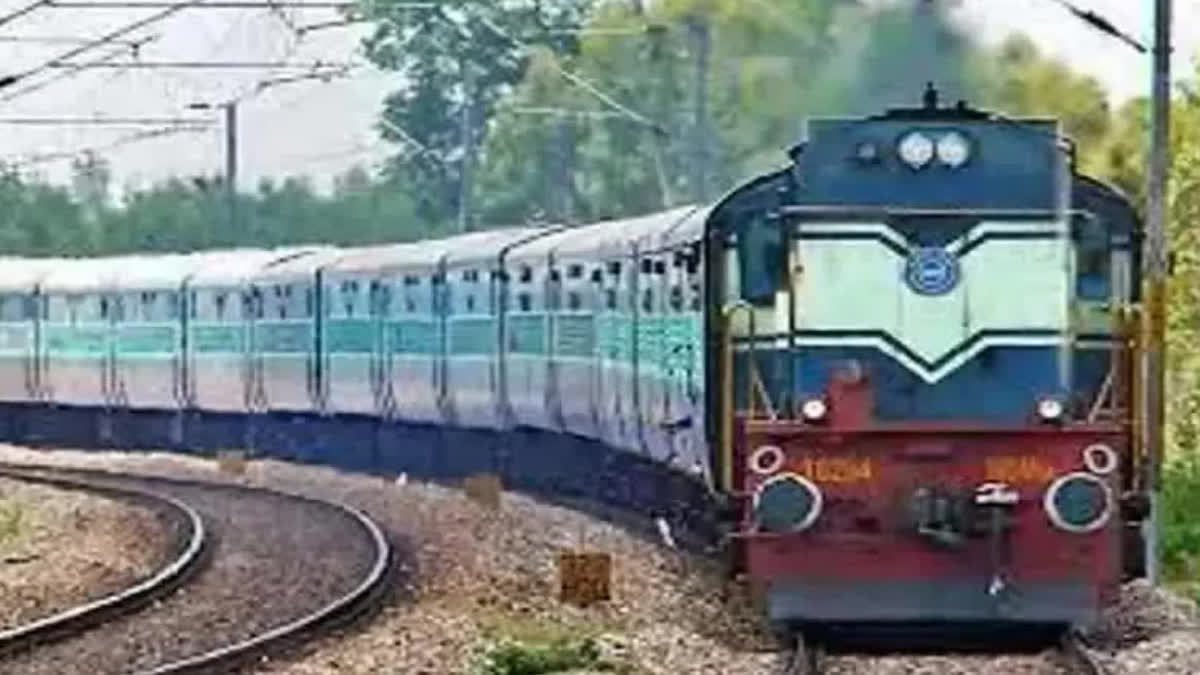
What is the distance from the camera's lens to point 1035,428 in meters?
14.9

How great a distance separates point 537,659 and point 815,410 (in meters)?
1.84

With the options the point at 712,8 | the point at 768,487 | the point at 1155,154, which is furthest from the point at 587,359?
the point at 712,8

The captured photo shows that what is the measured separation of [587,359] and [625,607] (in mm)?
6492

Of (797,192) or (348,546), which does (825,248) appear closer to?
(797,192)

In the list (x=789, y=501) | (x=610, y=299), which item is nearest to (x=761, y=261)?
(x=789, y=501)

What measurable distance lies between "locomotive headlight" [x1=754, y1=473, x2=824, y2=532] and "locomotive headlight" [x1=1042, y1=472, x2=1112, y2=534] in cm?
113

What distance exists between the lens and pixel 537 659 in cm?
1509

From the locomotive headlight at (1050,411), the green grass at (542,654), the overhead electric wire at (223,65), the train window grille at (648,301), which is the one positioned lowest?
the green grass at (542,654)

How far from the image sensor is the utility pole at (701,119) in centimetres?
4056

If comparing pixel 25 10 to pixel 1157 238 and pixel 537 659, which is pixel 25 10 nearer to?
pixel 1157 238

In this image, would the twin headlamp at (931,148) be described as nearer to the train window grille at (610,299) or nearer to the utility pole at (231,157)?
the train window grille at (610,299)

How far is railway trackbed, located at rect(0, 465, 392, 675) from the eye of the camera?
16406 mm

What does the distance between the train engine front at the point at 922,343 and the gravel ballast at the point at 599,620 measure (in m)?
0.51

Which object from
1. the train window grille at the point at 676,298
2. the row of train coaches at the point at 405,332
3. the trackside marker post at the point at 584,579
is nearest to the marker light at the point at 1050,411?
the row of train coaches at the point at 405,332
